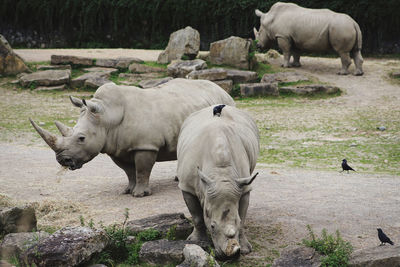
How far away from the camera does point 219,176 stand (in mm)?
5090

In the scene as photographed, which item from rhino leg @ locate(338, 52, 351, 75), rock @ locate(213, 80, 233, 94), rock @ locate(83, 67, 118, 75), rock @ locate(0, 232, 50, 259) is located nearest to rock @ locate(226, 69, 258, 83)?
rock @ locate(213, 80, 233, 94)

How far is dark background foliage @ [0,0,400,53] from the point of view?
22.0m

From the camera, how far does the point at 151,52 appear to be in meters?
23.0

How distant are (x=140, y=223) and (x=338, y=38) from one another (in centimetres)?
1296

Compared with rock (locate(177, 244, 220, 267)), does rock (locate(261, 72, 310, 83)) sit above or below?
below

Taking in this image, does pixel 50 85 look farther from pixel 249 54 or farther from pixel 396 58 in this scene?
pixel 396 58

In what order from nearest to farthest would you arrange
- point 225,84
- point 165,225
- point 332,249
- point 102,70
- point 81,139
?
1. point 332,249
2. point 165,225
3. point 81,139
4. point 225,84
5. point 102,70

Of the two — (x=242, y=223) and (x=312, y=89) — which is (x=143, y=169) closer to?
(x=242, y=223)

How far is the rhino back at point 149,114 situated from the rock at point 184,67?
9203mm

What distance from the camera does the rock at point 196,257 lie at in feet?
15.7

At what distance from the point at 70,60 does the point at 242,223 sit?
15.4 meters

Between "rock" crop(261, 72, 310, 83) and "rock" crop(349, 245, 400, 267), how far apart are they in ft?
40.3

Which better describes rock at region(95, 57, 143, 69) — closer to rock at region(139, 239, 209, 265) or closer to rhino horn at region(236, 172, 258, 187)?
rock at region(139, 239, 209, 265)

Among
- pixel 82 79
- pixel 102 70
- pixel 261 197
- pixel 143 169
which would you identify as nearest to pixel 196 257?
pixel 261 197
